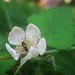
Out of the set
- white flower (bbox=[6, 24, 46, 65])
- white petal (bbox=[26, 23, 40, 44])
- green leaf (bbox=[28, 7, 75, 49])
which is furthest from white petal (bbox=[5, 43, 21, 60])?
green leaf (bbox=[28, 7, 75, 49])

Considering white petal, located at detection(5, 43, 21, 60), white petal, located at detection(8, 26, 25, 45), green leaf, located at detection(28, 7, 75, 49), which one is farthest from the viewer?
green leaf, located at detection(28, 7, 75, 49)

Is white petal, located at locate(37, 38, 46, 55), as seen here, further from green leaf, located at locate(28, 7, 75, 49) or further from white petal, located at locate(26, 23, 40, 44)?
green leaf, located at locate(28, 7, 75, 49)

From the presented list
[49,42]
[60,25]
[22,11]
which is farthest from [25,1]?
[49,42]

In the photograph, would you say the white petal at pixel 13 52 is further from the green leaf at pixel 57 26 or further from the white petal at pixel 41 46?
the green leaf at pixel 57 26

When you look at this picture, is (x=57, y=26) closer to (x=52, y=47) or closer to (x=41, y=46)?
(x=52, y=47)

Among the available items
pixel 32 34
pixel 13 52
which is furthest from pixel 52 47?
pixel 13 52

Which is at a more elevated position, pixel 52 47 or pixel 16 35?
pixel 16 35
